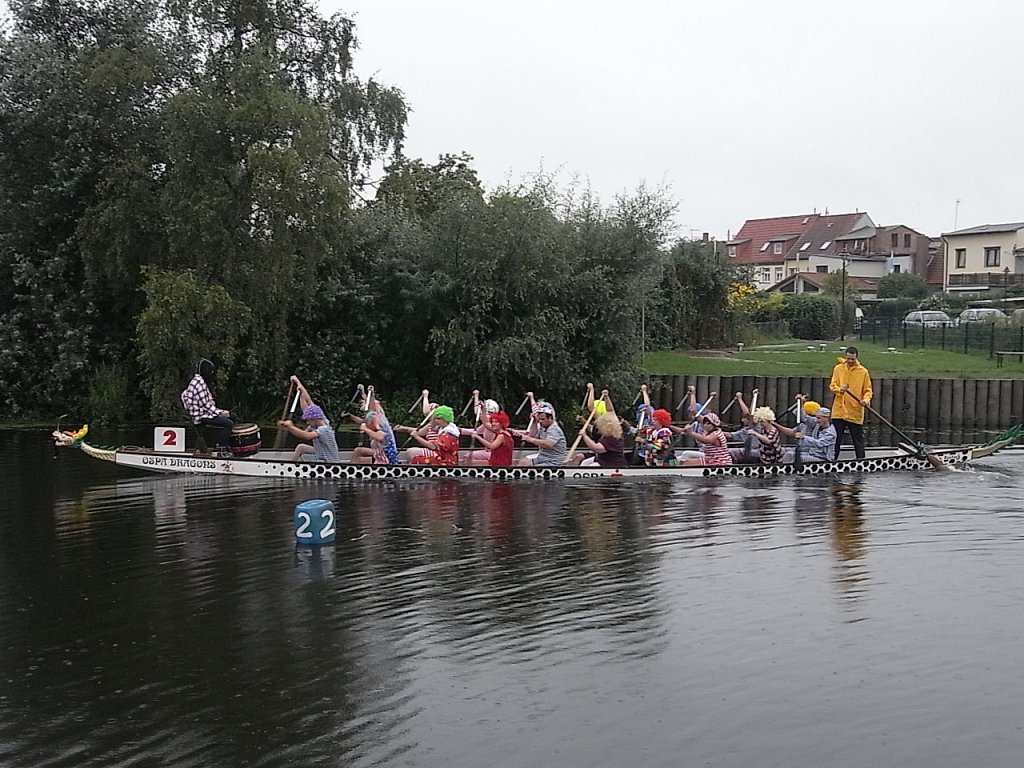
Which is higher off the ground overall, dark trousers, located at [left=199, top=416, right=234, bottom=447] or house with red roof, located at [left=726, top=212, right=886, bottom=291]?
house with red roof, located at [left=726, top=212, right=886, bottom=291]

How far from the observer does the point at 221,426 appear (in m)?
20.0

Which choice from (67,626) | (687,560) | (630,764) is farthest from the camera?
(687,560)

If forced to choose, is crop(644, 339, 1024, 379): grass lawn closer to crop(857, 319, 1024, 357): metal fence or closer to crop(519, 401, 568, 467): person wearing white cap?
crop(857, 319, 1024, 357): metal fence

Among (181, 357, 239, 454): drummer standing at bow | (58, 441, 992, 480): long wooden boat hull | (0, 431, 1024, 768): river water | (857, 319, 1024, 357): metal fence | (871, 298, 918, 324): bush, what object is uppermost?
(871, 298, 918, 324): bush

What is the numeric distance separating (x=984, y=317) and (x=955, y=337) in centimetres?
808

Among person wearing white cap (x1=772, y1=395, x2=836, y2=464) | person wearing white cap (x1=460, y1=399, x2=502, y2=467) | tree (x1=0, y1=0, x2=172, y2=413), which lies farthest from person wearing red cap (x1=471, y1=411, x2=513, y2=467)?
tree (x1=0, y1=0, x2=172, y2=413)

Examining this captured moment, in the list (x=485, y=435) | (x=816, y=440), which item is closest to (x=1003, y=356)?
(x=816, y=440)

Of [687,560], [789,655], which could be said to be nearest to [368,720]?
[789,655]

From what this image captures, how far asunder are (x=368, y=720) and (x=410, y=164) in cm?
3321

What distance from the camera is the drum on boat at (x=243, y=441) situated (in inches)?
781

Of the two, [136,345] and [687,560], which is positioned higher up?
[136,345]

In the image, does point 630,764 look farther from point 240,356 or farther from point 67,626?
point 240,356

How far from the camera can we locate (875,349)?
46969 millimetres

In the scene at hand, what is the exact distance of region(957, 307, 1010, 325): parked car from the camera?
47031mm
